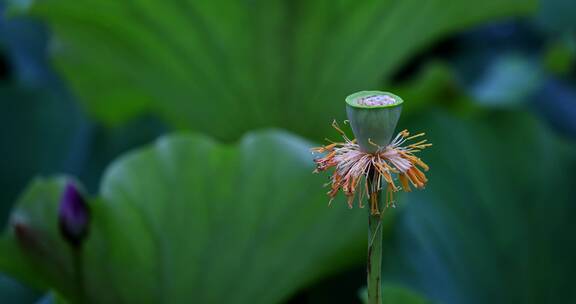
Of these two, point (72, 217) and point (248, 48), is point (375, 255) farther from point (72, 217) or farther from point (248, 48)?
point (248, 48)

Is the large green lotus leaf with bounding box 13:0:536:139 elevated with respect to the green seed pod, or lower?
elevated

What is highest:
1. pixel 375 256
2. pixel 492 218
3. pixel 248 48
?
pixel 248 48

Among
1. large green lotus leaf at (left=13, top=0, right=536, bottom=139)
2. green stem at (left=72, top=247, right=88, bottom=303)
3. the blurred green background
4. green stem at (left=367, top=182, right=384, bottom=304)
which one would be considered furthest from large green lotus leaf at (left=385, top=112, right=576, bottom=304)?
green stem at (left=367, top=182, right=384, bottom=304)

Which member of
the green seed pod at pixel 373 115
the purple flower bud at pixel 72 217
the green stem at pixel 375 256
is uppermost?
the purple flower bud at pixel 72 217

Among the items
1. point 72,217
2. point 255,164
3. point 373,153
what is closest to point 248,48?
point 255,164

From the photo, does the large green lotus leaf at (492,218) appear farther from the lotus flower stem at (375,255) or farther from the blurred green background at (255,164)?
the lotus flower stem at (375,255)

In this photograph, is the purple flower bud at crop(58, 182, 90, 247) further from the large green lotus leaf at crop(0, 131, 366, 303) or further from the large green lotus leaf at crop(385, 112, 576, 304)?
the large green lotus leaf at crop(385, 112, 576, 304)

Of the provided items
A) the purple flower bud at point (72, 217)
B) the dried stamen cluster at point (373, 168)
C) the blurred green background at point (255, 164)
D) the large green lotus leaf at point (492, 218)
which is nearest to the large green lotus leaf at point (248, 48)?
the blurred green background at point (255, 164)
